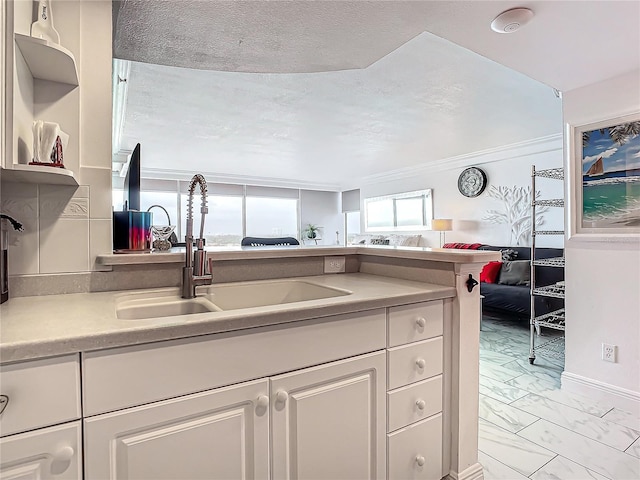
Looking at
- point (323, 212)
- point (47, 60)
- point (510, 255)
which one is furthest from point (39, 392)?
point (323, 212)

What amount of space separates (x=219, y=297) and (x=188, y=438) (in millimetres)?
695

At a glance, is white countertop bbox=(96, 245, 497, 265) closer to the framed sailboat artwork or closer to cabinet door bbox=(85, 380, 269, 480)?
cabinet door bbox=(85, 380, 269, 480)

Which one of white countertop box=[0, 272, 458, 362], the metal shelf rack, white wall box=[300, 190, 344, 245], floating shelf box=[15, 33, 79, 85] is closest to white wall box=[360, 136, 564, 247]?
the metal shelf rack

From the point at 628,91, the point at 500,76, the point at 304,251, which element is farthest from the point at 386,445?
the point at 500,76

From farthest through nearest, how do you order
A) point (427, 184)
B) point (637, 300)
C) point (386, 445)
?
point (427, 184)
point (637, 300)
point (386, 445)

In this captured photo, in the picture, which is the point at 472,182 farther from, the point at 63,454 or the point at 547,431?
the point at 63,454

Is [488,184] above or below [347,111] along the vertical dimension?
below

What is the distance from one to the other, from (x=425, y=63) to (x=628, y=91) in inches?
50.0

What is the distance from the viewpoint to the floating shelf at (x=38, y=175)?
1.07 meters

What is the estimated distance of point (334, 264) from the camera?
6.41 ft

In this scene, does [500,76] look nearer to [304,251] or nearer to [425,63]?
[425,63]

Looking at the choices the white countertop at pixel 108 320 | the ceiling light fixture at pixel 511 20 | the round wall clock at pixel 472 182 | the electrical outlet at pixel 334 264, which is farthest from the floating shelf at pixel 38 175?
the round wall clock at pixel 472 182

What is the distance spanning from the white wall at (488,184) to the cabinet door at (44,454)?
5374 millimetres

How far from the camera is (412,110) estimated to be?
3672 mm
